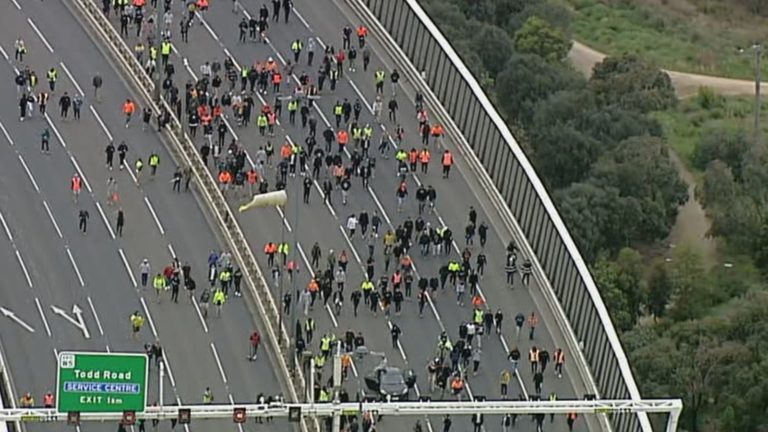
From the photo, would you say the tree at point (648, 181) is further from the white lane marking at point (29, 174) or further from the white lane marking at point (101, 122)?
the white lane marking at point (29, 174)

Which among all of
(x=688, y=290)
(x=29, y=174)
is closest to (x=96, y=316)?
(x=29, y=174)

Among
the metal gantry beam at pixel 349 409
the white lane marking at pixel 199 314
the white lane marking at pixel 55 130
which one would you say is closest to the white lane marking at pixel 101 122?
the white lane marking at pixel 55 130

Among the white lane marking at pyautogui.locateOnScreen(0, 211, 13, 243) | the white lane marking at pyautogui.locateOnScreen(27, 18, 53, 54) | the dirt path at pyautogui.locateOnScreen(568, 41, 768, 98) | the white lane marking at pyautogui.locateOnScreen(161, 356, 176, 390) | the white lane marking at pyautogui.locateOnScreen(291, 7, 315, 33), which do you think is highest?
the white lane marking at pyautogui.locateOnScreen(291, 7, 315, 33)

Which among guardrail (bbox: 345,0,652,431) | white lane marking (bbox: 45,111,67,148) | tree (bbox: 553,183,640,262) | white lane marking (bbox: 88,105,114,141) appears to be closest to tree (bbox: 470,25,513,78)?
guardrail (bbox: 345,0,652,431)

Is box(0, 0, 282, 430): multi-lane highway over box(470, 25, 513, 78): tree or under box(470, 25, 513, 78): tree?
under

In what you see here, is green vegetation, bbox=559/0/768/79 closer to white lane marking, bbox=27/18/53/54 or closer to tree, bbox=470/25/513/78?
tree, bbox=470/25/513/78
